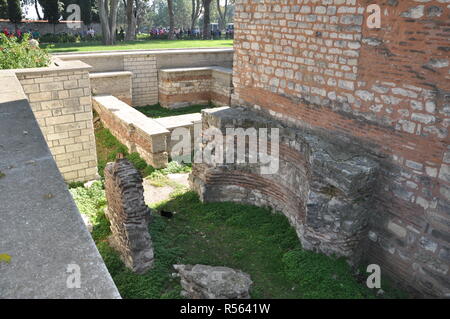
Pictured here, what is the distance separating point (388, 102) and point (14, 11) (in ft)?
98.5

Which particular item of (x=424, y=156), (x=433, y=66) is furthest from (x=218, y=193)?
(x=433, y=66)

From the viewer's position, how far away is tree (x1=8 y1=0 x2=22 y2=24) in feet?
87.8

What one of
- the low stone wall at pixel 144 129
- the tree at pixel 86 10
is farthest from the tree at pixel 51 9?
the low stone wall at pixel 144 129

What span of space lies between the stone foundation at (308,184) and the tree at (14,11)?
26.5 meters

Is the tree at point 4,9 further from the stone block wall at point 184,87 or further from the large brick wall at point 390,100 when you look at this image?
the large brick wall at point 390,100

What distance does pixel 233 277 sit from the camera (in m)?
4.84

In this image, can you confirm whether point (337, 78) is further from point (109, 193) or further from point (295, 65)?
point (109, 193)

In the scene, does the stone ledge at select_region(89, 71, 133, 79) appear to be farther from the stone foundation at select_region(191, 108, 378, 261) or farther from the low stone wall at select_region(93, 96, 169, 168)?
the stone foundation at select_region(191, 108, 378, 261)

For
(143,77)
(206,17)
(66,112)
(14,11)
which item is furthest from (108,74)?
(14,11)

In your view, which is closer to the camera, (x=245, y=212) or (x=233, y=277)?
(x=233, y=277)

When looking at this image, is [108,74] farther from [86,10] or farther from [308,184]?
A: [86,10]

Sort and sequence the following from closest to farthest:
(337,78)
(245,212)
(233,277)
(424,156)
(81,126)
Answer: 1. (424,156)
2. (233,277)
3. (337,78)
4. (245,212)
5. (81,126)

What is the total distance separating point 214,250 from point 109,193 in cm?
187
